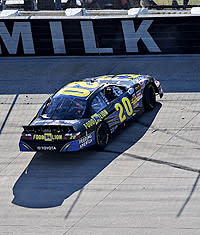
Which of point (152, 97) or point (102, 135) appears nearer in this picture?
point (102, 135)

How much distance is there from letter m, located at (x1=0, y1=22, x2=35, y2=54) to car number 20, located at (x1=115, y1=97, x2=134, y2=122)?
21.2ft

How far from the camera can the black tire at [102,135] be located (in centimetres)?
1209

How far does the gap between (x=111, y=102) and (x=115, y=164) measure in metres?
1.73

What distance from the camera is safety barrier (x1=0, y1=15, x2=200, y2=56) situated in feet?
58.3

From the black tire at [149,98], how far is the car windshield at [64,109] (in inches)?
84.9

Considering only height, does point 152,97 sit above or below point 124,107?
below

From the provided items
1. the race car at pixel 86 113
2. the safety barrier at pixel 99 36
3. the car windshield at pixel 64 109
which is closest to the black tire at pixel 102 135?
the race car at pixel 86 113

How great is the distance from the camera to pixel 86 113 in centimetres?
1216

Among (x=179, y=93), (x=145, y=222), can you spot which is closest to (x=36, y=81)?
(x=179, y=93)

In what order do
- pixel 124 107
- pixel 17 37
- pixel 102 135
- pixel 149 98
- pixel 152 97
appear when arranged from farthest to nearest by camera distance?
pixel 17 37, pixel 152 97, pixel 149 98, pixel 124 107, pixel 102 135

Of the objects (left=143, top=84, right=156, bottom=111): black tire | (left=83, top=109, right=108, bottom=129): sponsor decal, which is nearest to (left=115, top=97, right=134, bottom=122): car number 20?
(left=83, top=109, right=108, bottom=129): sponsor decal

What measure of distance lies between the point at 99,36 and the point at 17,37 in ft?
8.59

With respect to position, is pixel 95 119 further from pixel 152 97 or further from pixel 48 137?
pixel 152 97

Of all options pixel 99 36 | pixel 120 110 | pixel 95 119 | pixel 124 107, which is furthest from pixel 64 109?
pixel 99 36
